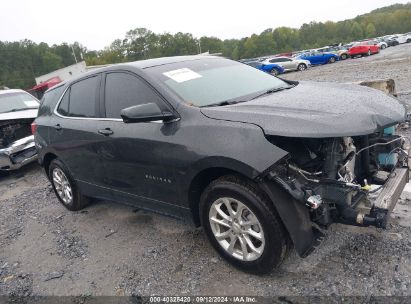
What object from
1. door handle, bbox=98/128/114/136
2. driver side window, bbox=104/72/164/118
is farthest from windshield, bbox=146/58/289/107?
door handle, bbox=98/128/114/136

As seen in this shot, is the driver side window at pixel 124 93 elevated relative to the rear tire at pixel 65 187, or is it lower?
elevated

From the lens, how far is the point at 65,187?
16.6ft

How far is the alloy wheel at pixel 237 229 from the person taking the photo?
2912 millimetres

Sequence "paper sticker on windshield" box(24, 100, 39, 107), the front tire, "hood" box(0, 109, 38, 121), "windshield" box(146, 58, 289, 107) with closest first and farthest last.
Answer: the front tire → "windshield" box(146, 58, 289, 107) → "hood" box(0, 109, 38, 121) → "paper sticker on windshield" box(24, 100, 39, 107)

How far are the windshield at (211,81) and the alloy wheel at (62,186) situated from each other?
7.30 ft

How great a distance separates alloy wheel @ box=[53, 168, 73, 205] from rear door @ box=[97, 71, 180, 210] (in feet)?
3.77

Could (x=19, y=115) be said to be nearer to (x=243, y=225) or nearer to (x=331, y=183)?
(x=243, y=225)

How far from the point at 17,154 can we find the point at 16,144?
0.66 feet

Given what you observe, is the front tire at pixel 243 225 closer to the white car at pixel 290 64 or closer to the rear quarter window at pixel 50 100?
the rear quarter window at pixel 50 100

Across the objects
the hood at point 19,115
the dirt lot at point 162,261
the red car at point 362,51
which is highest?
the hood at point 19,115

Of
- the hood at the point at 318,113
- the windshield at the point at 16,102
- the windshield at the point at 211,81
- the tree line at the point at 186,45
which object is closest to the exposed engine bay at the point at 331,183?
the hood at the point at 318,113

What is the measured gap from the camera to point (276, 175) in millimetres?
2664

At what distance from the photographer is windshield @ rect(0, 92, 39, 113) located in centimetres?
866

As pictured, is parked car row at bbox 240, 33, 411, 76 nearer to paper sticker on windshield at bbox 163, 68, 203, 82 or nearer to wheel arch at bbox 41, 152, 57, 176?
wheel arch at bbox 41, 152, 57, 176
